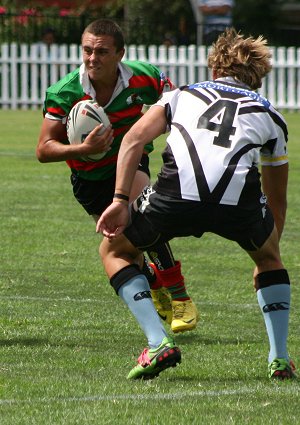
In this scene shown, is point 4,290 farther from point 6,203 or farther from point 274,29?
point 274,29

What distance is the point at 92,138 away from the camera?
24.3 ft

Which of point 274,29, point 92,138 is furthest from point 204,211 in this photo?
point 274,29

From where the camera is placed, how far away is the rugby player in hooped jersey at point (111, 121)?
25.6ft

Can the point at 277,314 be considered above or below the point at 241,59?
below

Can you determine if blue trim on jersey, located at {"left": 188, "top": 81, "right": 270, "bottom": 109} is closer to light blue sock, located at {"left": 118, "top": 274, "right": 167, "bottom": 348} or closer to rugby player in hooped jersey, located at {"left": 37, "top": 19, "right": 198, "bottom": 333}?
light blue sock, located at {"left": 118, "top": 274, "right": 167, "bottom": 348}

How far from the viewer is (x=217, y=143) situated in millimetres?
6250

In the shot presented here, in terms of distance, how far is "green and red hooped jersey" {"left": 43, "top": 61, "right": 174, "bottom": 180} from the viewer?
7910 millimetres

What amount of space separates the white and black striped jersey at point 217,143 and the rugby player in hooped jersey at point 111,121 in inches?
45.8

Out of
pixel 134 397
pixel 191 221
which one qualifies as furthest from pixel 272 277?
pixel 134 397

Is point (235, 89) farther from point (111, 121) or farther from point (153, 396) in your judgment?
point (111, 121)

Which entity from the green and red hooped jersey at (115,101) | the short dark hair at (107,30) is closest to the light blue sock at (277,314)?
the green and red hooped jersey at (115,101)

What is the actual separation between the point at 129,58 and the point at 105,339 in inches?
880

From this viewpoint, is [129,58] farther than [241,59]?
Yes

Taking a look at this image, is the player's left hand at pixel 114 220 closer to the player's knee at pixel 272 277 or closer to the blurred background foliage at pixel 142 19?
the player's knee at pixel 272 277
